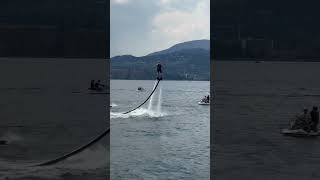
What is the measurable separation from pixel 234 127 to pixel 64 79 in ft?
6.19


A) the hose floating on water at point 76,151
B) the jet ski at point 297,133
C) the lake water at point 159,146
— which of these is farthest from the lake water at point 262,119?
→ the lake water at point 159,146

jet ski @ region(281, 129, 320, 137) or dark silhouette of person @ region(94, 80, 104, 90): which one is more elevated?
dark silhouette of person @ region(94, 80, 104, 90)

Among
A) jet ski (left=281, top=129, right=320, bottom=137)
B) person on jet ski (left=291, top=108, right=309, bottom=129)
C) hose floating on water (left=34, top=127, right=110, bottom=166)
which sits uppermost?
person on jet ski (left=291, top=108, right=309, bottom=129)

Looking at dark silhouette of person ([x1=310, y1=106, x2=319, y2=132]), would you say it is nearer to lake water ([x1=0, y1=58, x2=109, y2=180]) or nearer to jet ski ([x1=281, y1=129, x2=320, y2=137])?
jet ski ([x1=281, y1=129, x2=320, y2=137])

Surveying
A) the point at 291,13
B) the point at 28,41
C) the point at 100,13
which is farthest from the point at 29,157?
the point at 291,13

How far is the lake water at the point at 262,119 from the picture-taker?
17.3 feet

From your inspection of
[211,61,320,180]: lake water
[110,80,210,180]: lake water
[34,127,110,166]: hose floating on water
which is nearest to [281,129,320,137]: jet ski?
[211,61,320,180]: lake water

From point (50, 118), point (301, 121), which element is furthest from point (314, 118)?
point (50, 118)

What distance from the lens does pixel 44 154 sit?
17.6 ft

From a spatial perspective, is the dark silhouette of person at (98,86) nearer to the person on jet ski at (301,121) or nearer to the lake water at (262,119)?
the lake water at (262,119)

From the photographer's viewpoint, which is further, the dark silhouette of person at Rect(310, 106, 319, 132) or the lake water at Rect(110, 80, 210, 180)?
the lake water at Rect(110, 80, 210, 180)

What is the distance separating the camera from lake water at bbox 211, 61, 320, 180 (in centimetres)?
528

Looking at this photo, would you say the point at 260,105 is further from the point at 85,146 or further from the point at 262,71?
the point at 85,146

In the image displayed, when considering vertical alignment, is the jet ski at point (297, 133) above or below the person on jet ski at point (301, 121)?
below
